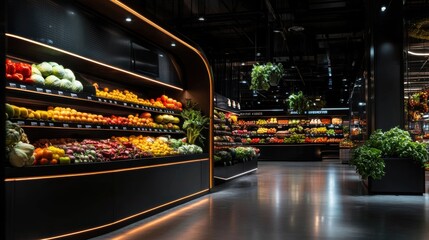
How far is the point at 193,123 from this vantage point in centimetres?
956

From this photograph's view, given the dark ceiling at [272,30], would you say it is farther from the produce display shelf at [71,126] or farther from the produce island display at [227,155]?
the produce island display at [227,155]

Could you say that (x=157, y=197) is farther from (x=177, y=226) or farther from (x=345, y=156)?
(x=345, y=156)

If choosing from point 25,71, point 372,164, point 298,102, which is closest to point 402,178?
point 372,164

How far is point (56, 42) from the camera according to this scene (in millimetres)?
5828

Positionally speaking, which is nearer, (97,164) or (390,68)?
(97,164)

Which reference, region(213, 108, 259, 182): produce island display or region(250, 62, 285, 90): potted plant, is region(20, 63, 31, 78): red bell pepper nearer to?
region(213, 108, 259, 182): produce island display

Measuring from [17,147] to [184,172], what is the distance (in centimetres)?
416

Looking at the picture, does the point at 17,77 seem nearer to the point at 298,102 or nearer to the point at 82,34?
the point at 82,34

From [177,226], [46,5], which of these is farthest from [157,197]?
[46,5]

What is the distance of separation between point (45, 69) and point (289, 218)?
408 centimetres

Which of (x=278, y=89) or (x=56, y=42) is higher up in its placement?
(x=278, y=89)

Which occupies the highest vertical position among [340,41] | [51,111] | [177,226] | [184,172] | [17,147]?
[340,41]

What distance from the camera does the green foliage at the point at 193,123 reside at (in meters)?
9.52

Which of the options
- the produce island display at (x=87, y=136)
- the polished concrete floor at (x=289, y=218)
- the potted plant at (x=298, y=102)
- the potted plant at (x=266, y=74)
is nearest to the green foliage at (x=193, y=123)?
the produce island display at (x=87, y=136)
